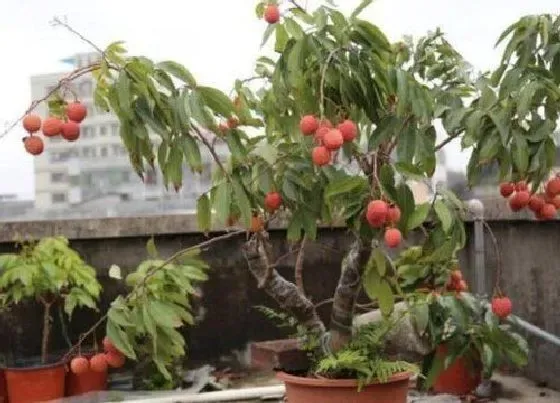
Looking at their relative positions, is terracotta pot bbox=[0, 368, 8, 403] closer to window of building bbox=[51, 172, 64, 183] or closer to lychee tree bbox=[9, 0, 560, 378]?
window of building bbox=[51, 172, 64, 183]

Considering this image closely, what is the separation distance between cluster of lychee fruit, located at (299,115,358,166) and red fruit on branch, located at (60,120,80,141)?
439mm

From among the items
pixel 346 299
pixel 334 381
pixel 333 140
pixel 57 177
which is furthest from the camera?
pixel 57 177

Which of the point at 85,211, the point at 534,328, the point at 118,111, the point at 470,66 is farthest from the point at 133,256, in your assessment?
the point at 118,111

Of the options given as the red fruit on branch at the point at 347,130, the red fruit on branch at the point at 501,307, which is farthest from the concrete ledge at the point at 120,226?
the red fruit on branch at the point at 347,130

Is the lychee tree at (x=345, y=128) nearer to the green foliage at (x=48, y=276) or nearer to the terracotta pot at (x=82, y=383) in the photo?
the green foliage at (x=48, y=276)

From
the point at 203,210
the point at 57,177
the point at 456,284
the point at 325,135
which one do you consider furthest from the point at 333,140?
the point at 57,177

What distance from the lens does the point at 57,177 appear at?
341 cm

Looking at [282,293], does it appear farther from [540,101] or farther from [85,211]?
[85,211]

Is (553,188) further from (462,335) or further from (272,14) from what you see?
(272,14)

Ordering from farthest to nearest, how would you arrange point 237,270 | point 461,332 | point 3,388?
point 237,270, point 3,388, point 461,332

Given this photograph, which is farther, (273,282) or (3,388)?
(3,388)

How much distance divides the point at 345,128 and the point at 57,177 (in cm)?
201

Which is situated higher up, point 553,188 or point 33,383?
point 553,188

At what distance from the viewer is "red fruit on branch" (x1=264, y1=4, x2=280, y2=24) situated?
72.9 inches
